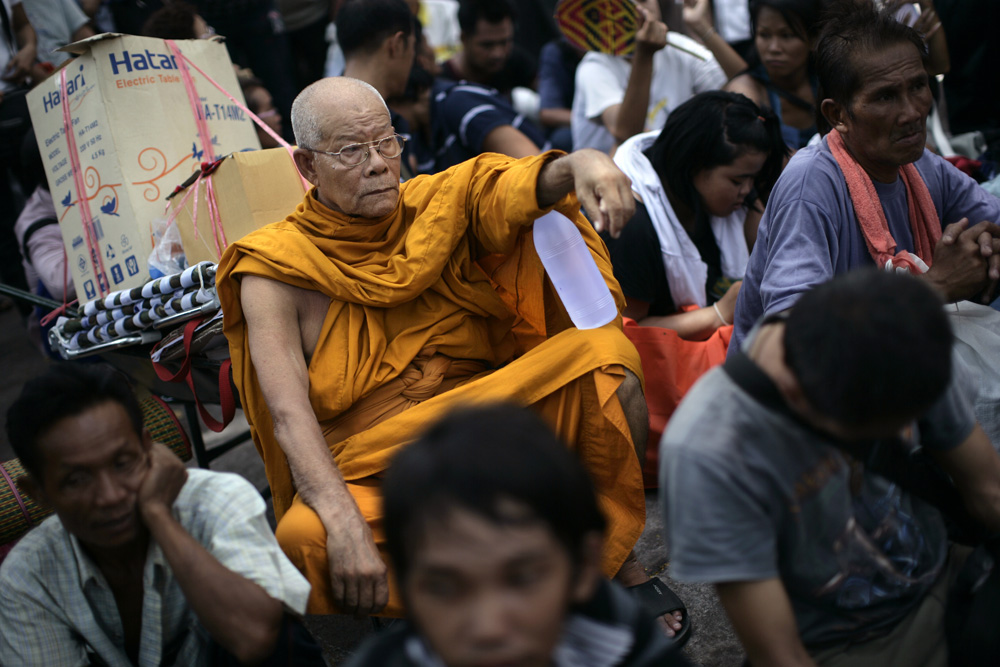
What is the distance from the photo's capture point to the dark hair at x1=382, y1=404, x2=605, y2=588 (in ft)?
3.62

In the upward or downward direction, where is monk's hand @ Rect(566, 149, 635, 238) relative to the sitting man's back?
upward

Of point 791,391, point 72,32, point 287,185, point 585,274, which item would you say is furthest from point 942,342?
point 72,32

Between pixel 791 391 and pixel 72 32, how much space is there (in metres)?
5.18

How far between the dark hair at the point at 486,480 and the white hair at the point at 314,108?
163 cm

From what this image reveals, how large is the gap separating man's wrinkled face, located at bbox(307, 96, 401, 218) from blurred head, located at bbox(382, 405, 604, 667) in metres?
1.47

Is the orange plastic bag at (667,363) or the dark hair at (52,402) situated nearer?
the dark hair at (52,402)

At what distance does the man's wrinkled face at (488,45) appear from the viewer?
207 inches

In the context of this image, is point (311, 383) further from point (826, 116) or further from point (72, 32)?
point (72, 32)

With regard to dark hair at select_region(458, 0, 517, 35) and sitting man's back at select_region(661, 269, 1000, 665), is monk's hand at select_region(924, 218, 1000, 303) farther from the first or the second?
dark hair at select_region(458, 0, 517, 35)

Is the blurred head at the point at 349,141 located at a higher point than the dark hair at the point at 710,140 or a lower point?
higher

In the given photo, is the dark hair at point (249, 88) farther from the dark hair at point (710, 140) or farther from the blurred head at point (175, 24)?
the dark hair at point (710, 140)

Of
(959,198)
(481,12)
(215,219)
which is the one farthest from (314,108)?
(481,12)

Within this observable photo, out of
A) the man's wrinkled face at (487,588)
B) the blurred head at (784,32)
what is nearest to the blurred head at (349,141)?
the man's wrinkled face at (487,588)

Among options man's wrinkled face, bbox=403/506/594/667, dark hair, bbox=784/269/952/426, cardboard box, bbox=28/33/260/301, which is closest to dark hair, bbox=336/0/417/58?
cardboard box, bbox=28/33/260/301
